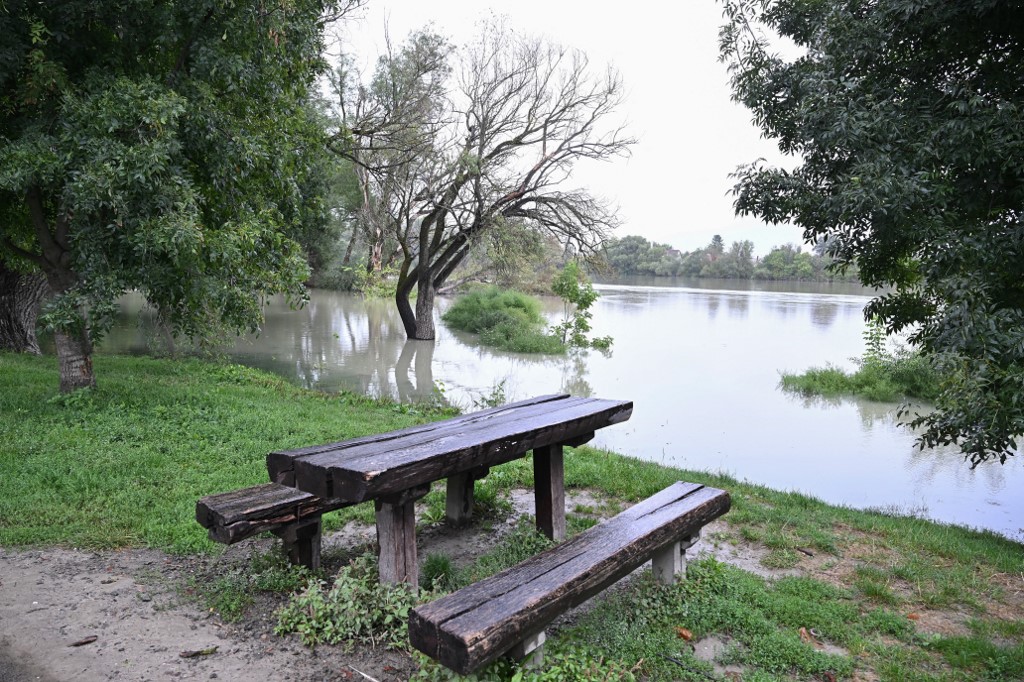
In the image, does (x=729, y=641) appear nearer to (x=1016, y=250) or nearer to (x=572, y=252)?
(x=1016, y=250)

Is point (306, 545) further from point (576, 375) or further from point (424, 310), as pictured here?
point (424, 310)

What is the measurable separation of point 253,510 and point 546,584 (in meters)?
1.52

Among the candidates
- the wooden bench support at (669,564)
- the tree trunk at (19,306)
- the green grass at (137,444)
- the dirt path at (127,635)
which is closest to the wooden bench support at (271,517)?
the dirt path at (127,635)

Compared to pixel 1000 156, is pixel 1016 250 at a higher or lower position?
lower

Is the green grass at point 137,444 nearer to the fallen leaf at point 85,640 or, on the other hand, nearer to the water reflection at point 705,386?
the fallen leaf at point 85,640

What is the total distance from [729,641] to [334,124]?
13.8m

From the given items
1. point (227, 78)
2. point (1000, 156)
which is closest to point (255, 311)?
point (227, 78)

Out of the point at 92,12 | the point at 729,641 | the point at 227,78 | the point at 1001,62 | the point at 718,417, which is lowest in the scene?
the point at 718,417

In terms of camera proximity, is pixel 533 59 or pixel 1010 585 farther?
pixel 533 59

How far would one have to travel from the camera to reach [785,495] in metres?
6.10

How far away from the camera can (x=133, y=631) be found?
3.13 metres

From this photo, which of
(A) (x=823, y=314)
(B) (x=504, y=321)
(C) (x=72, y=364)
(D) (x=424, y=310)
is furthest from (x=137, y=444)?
(A) (x=823, y=314)

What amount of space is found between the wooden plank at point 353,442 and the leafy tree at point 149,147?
3295 millimetres

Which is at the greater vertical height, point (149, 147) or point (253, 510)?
point (149, 147)
